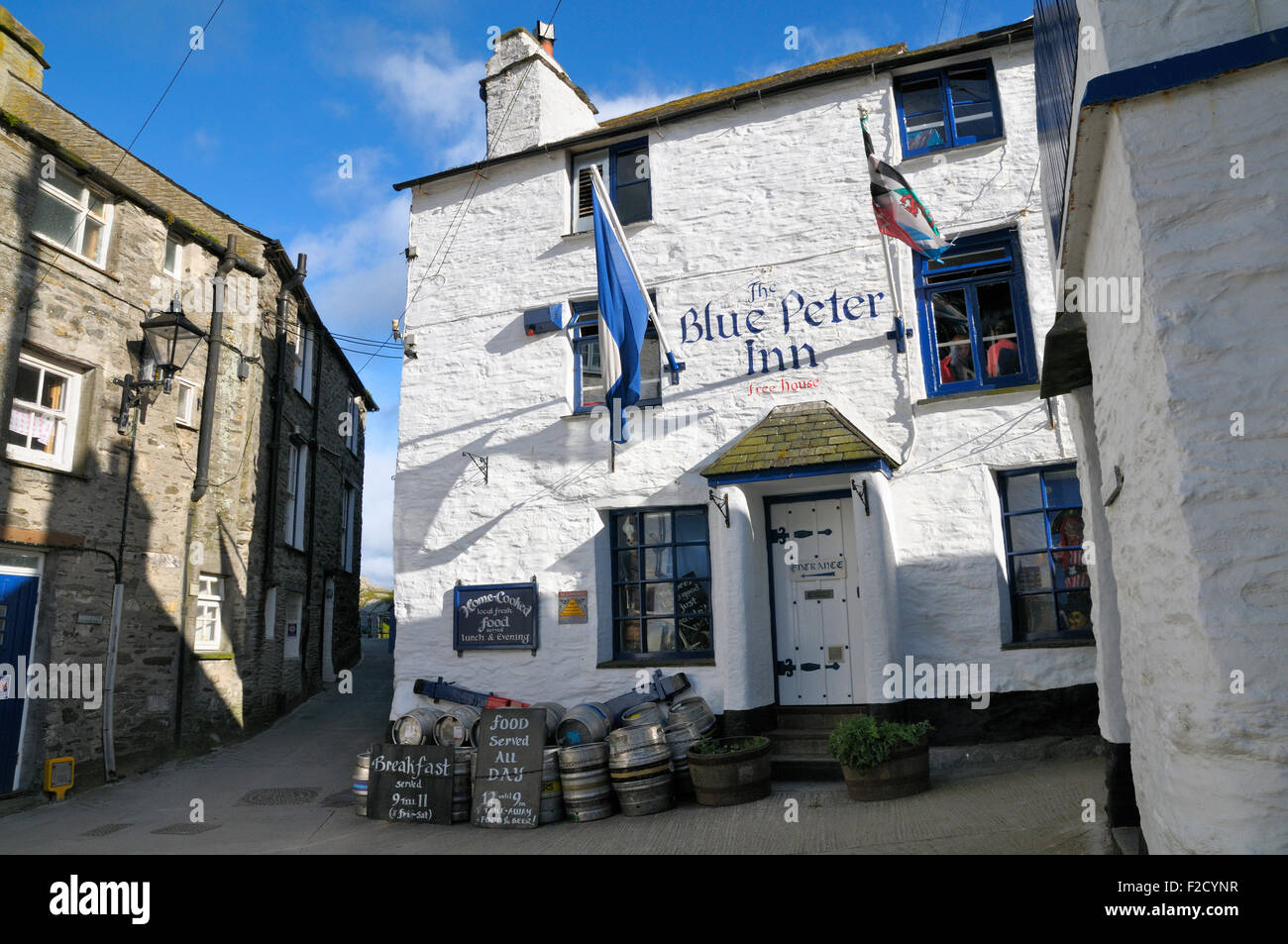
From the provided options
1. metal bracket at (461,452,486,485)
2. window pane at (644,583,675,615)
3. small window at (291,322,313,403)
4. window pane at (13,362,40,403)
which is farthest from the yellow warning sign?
small window at (291,322,313,403)

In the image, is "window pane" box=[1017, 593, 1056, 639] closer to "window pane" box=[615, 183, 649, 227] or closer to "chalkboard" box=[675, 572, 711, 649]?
"chalkboard" box=[675, 572, 711, 649]

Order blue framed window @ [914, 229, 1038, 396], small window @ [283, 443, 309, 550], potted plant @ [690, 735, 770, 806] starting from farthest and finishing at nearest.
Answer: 1. small window @ [283, 443, 309, 550]
2. blue framed window @ [914, 229, 1038, 396]
3. potted plant @ [690, 735, 770, 806]

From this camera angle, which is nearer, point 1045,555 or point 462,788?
point 462,788

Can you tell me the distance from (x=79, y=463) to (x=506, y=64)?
8.07m

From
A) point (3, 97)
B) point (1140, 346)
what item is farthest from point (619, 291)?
point (3, 97)

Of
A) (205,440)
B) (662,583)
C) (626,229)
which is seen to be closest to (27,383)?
(205,440)

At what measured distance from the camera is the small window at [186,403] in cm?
1304

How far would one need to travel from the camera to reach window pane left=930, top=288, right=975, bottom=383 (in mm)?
9844

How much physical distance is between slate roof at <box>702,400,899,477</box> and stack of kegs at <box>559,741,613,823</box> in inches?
124

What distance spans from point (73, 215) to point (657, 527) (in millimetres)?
8468

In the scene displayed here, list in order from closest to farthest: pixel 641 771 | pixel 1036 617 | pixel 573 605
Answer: pixel 641 771
pixel 1036 617
pixel 573 605

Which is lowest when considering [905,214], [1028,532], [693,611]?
[693,611]

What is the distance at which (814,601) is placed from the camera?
9.89 m

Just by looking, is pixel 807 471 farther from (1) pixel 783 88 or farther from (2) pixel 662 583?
(1) pixel 783 88
